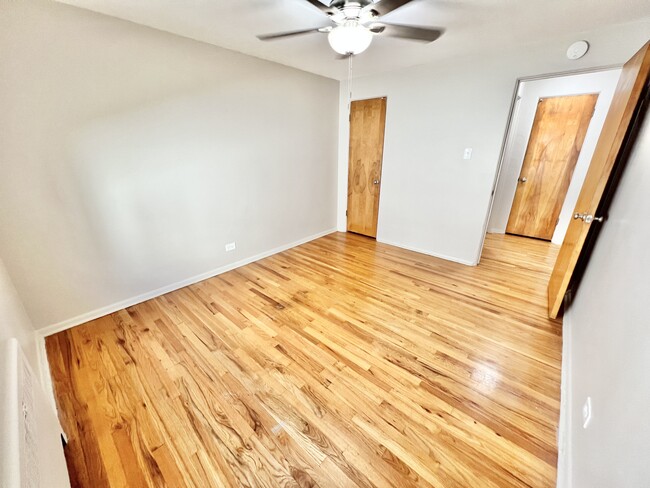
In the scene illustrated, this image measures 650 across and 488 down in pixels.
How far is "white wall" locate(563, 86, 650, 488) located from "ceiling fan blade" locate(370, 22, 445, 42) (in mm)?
1356

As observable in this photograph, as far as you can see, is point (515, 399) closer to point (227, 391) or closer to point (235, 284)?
point (227, 391)

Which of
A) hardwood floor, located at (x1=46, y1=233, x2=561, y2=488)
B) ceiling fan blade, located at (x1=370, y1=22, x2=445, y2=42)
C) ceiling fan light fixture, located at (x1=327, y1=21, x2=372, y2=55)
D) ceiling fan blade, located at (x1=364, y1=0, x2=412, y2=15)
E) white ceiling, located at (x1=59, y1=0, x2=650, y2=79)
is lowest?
hardwood floor, located at (x1=46, y1=233, x2=561, y2=488)

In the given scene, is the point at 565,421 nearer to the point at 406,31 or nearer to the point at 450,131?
the point at 406,31

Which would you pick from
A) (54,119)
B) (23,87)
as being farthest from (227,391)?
(23,87)

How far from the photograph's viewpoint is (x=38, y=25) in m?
1.67

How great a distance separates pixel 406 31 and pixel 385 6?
41cm

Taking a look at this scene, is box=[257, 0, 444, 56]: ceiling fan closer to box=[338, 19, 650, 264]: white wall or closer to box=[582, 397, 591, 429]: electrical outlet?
box=[338, 19, 650, 264]: white wall

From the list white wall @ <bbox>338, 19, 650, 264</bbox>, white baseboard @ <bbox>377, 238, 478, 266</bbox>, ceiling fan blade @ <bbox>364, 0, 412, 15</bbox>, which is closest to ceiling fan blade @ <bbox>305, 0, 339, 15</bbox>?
ceiling fan blade @ <bbox>364, 0, 412, 15</bbox>

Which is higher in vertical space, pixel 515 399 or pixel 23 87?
pixel 23 87

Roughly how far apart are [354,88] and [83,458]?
440 cm

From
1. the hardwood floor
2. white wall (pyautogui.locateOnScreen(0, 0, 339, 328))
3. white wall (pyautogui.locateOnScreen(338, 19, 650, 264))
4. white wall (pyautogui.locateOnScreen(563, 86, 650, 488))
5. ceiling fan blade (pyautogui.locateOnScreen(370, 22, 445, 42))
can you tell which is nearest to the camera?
white wall (pyautogui.locateOnScreen(563, 86, 650, 488))

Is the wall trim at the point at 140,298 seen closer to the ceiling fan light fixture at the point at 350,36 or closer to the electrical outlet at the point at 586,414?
the ceiling fan light fixture at the point at 350,36

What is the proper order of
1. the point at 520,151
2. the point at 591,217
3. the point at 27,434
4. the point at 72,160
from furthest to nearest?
the point at 520,151 → the point at 72,160 → the point at 591,217 → the point at 27,434

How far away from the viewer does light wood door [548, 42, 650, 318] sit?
A: 1.61 m
